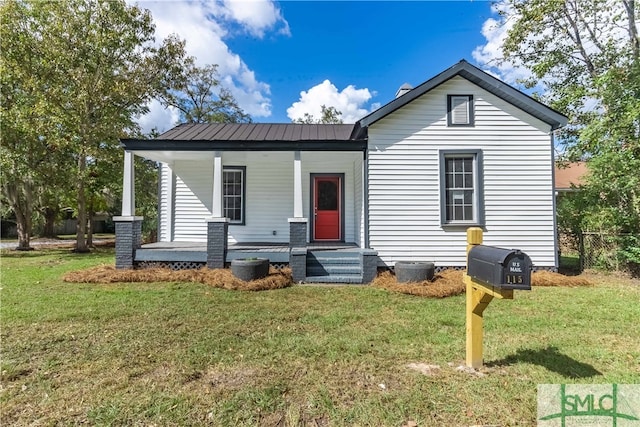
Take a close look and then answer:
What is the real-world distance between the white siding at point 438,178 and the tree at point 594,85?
5.19ft

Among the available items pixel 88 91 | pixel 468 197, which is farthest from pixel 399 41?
pixel 88 91

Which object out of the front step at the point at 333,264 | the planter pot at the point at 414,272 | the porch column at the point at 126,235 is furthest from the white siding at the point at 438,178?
the porch column at the point at 126,235

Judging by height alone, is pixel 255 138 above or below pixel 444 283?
above

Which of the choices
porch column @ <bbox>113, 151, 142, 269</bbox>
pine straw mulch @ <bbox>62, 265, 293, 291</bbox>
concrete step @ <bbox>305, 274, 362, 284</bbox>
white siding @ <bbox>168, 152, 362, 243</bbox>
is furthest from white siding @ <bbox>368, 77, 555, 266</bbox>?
porch column @ <bbox>113, 151, 142, 269</bbox>

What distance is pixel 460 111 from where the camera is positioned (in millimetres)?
7848

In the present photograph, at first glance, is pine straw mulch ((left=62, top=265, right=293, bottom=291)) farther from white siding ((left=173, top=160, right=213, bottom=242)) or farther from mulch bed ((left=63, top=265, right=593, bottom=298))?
white siding ((left=173, top=160, right=213, bottom=242))

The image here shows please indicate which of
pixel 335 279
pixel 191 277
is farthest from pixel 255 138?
pixel 335 279

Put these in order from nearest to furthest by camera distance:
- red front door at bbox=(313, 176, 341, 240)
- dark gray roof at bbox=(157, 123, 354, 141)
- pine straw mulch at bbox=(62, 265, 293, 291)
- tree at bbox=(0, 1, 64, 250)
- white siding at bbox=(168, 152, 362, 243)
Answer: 1. pine straw mulch at bbox=(62, 265, 293, 291)
2. dark gray roof at bbox=(157, 123, 354, 141)
3. red front door at bbox=(313, 176, 341, 240)
4. white siding at bbox=(168, 152, 362, 243)
5. tree at bbox=(0, 1, 64, 250)

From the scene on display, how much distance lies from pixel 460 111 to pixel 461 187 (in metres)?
1.80

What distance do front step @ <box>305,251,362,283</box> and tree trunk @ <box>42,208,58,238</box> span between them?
20.1m

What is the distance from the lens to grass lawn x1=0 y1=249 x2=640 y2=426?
2.42 m

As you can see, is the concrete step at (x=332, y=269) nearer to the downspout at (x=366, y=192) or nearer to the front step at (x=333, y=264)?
the front step at (x=333, y=264)

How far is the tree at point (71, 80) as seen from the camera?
1159 centimetres

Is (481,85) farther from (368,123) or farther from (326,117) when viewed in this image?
(326,117)
